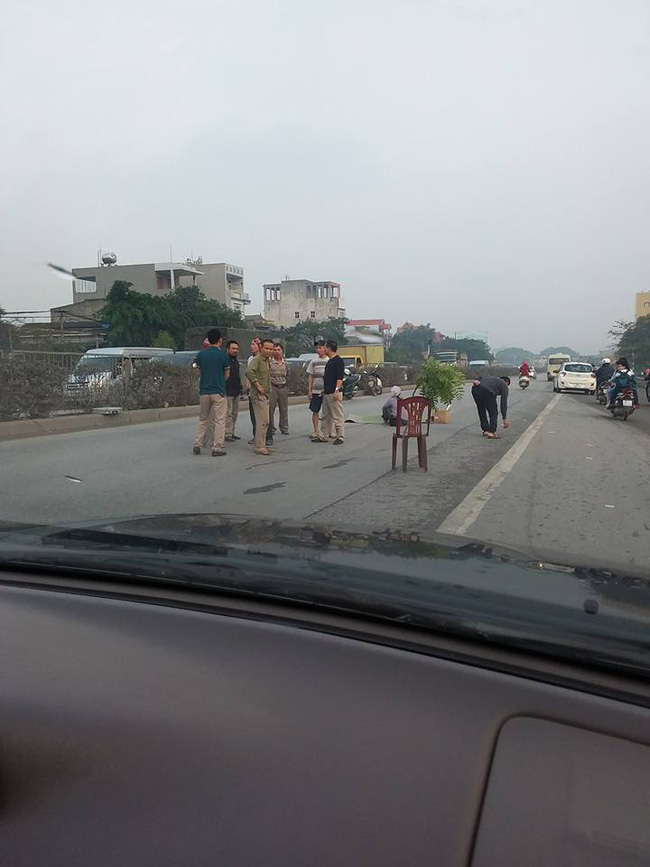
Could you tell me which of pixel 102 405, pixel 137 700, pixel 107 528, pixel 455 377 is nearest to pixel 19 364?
pixel 102 405

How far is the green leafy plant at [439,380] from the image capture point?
1205cm

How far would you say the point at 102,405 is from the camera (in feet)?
54.6

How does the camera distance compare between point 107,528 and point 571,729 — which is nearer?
point 571,729

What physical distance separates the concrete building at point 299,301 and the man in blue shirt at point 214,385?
9322cm

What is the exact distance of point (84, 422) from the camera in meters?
15.4

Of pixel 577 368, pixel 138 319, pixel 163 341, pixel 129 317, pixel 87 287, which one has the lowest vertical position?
pixel 577 368

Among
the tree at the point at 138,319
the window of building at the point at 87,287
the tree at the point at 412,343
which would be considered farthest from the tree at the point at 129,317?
the tree at the point at 412,343

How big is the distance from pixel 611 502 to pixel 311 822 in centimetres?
687

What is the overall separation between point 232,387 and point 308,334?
6045 centimetres

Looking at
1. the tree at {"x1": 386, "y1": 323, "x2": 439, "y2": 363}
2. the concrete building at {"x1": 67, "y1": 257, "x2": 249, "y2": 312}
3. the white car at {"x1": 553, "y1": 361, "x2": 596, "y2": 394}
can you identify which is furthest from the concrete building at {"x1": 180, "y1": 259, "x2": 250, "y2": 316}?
the white car at {"x1": 553, "y1": 361, "x2": 596, "y2": 394}

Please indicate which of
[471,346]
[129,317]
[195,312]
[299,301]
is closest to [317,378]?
[129,317]

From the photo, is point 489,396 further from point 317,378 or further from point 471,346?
point 471,346

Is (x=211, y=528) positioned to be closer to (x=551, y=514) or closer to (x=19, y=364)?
(x=551, y=514)

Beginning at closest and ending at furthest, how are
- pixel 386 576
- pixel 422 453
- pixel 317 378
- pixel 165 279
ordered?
pixel 386 576 < pixel 422 453 < pixel 317 378 < pixel 165 279
